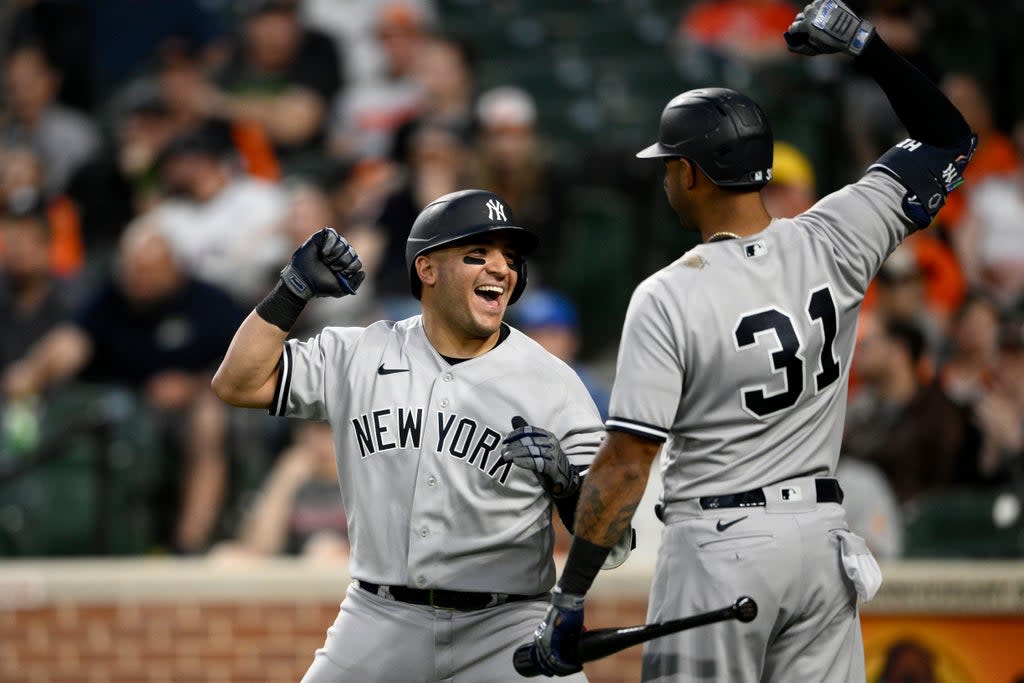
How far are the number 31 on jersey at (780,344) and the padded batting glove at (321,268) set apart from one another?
3.15ft

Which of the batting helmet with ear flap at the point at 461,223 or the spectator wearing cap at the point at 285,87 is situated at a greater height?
the spectator wearing cap at the point at 285,87

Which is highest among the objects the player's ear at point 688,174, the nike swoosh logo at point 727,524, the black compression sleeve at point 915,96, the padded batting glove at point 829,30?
the padded batting glove at point 829,30

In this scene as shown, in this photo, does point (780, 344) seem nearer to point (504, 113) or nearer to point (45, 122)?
point (504, 113)

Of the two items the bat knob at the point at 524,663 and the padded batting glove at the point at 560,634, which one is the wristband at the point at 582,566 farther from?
the bat knob at the point at 524,663

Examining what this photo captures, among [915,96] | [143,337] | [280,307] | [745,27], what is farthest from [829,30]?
[745,27]

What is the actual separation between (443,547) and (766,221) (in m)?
1.06

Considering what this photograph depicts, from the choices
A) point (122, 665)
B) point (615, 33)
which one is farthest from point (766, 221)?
point (615, 33)

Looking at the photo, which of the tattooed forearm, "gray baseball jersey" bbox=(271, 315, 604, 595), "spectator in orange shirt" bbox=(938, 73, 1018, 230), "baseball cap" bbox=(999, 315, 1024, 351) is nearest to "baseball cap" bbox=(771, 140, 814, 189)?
"baseball cap" bbox=(999, 315, 1024, 351)

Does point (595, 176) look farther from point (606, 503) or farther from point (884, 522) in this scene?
point (606, 503)

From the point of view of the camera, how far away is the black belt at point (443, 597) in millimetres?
3590

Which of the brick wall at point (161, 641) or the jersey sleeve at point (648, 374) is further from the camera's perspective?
the brick wall at point (161, 641)

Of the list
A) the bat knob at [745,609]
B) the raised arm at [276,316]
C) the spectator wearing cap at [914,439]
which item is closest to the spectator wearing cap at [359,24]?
the spectator wearing cap at [914,439]

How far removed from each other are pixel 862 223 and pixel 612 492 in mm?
859

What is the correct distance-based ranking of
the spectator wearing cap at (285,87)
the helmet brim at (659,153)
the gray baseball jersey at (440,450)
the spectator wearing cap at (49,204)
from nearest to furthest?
1. the helmet brim at (659,153)
2. the gray baseball jersey at (440,450)
3. the spectator wearing cap at (49,204)
4. the spectator wearing cap at (285,87)
